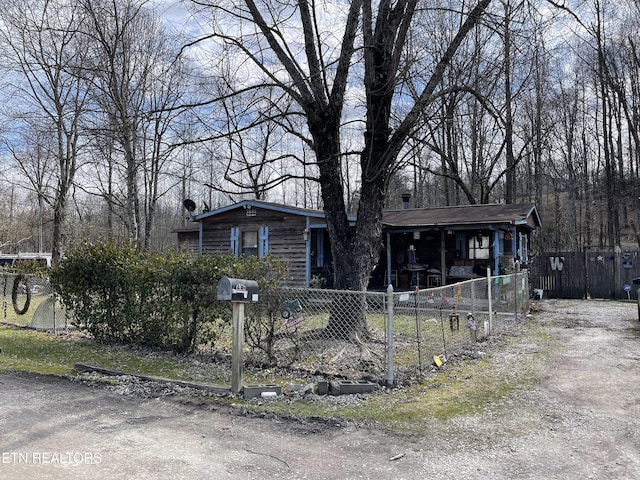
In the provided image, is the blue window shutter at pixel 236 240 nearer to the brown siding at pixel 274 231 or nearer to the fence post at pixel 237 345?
the brown siding at pixel 274 231

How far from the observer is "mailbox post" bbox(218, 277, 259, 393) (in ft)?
15.9

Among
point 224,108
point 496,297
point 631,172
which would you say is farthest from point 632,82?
point 224,108

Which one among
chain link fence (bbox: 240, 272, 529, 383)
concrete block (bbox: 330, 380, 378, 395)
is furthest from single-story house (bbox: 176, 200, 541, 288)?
concrete block (bbox: 330, 380, 378, 395)

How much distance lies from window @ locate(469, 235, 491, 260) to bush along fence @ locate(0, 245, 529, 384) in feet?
25.6

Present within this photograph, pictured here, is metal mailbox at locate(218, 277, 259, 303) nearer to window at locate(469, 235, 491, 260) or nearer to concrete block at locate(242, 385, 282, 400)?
concrete block at locate(242, 385, 282, 400)

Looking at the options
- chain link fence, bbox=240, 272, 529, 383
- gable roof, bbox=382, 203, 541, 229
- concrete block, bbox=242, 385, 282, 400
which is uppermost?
gable roof, bbox=382, 203, 541, 229

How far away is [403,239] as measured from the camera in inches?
706

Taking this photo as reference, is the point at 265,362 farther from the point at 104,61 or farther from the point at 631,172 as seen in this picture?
the point at 631,172

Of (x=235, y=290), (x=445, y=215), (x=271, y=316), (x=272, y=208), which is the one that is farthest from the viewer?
(x=445, y=215)

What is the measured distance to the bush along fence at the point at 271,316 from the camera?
6.03 m

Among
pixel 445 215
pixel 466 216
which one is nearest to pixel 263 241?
pixel 445 215

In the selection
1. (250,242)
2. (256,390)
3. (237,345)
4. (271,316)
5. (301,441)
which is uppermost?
(250,242)

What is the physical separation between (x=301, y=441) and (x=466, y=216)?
46.8ft

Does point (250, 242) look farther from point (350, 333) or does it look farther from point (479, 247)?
point (350, 333)
